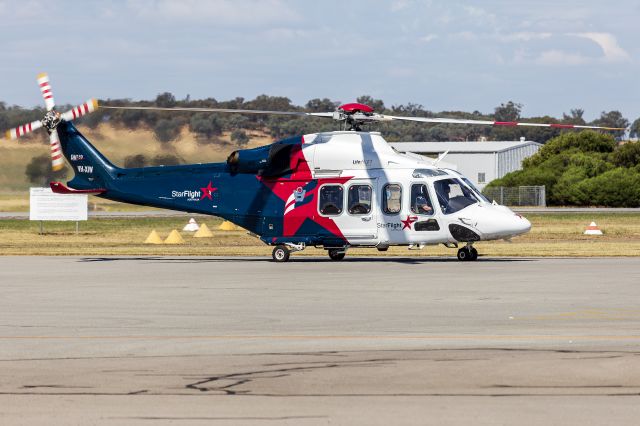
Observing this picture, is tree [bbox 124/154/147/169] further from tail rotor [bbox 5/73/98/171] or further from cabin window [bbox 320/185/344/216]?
cabin window [bbox 320/185/344/216]

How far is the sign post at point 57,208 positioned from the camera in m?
44.4

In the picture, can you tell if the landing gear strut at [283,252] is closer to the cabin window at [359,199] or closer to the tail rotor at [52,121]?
the cabin window at [359,199]

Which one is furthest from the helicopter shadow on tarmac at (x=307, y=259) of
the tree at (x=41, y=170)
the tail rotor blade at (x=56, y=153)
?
the tree at (x=41, y=170)

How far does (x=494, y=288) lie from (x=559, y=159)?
63.2 m

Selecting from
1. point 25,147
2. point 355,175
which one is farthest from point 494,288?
point 25,147

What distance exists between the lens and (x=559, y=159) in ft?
266

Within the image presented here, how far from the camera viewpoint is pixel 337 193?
89.3 feet

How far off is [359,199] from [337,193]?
0.60 m

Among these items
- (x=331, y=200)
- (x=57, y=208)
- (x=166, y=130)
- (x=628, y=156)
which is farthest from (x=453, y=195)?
(x=628, y=156)

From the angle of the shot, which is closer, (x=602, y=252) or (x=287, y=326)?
(x=287, y=326)
